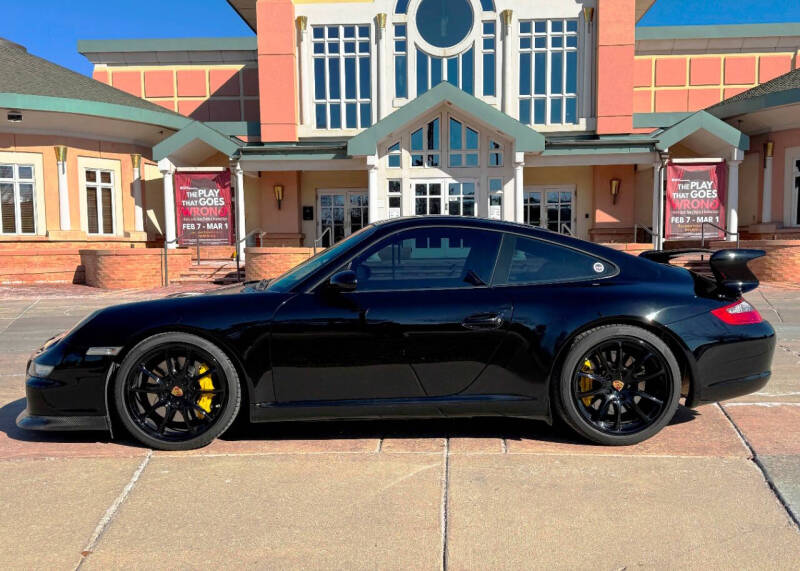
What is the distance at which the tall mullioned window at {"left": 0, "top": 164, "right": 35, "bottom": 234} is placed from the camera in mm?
17312

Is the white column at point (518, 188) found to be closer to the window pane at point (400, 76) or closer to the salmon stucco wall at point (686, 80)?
the window pane at point (400, 76)

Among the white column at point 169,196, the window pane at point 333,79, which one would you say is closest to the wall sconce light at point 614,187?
the window pane at point 333,79

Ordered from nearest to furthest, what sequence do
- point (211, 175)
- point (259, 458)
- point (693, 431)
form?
point (259, 458) < point (693, 431) < point (211, 175)

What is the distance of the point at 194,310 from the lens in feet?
11.8

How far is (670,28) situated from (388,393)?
24215 mm

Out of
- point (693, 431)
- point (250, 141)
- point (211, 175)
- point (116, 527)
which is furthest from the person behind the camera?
point (250, 141)

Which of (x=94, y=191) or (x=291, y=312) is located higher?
(x=94, y=191)

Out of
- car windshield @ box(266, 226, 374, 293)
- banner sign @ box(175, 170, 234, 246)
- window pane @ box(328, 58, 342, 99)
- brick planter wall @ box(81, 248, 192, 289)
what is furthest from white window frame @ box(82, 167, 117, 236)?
car windshield @ box(266, 226, 374, 293)

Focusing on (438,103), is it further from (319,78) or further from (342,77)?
(319,78)

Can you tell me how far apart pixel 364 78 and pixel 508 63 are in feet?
15.3

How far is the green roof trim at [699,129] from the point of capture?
1698 cm

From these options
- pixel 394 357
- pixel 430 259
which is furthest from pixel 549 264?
pixel 394 357

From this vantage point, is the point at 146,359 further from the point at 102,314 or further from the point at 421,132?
the point at 421,132

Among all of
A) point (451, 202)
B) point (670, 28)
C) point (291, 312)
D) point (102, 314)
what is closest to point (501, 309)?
point (291, 312)
